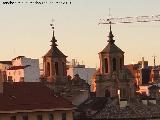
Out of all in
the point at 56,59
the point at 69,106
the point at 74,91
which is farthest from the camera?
the point at 56,59

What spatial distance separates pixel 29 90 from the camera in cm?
7238

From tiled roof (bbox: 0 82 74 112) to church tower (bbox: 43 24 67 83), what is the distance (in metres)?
27.3

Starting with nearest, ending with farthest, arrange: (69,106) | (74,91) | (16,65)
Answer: (69,106), (74,91), (16,65)

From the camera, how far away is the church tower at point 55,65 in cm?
10206

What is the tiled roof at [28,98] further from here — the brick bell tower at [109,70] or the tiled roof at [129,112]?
the brick bell tower at [109,70]

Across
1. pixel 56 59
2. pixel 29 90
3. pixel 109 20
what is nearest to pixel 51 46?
pixel 56 59

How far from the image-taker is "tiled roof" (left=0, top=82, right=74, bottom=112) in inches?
2638

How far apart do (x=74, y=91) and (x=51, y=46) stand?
11.2 m

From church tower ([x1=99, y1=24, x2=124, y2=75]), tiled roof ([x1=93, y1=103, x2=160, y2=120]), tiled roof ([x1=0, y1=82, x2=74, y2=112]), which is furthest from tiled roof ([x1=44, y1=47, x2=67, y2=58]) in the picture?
tiled roof ([x1=0, y1=82, x2=74, y2=112])

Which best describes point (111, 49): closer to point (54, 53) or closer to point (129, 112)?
point (54, 53)

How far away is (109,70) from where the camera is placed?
97.9m

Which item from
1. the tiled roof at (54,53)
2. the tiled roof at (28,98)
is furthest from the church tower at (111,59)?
the tiled roof at (28,98)

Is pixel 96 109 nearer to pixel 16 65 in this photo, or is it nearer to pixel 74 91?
pixel 74 91

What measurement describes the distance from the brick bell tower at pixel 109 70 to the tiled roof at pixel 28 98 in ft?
79.1
